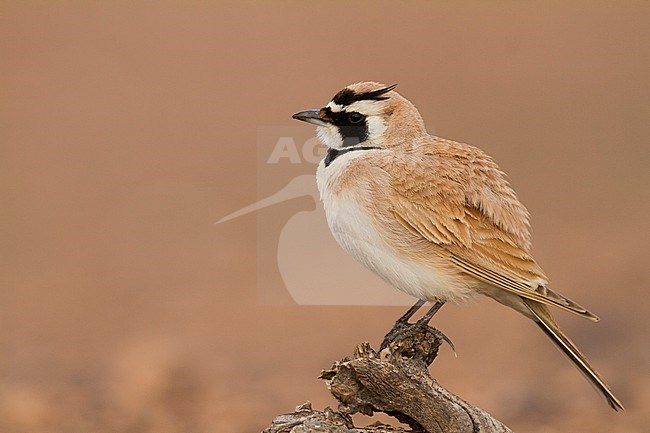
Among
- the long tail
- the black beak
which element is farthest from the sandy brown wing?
the black beak

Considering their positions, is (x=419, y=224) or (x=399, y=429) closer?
(x=419, y=224)

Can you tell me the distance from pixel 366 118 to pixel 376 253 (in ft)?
1.66

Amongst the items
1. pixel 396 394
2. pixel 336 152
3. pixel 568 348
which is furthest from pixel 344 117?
pixel 568 348

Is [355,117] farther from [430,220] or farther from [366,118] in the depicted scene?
[430,220]

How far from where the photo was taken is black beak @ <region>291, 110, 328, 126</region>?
11.3 ft

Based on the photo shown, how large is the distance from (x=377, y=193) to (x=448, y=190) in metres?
0.25

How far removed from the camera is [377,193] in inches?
131

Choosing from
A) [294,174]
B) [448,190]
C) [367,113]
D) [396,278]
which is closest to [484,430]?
[396,278]

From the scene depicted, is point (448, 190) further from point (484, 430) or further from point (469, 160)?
point (484, 430)

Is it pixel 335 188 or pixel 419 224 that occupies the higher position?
pixel 335 188

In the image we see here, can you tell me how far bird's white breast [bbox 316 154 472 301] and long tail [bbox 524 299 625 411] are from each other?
0.25 meters

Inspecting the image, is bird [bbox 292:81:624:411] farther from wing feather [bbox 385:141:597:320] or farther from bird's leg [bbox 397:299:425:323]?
bird's leg [bbox 397:299:425:323]

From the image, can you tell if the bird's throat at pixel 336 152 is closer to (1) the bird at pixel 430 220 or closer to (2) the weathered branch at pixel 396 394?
(1) the bird at pixel 430 220

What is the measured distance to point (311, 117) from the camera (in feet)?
11.3
